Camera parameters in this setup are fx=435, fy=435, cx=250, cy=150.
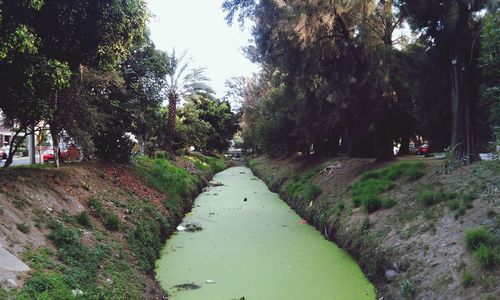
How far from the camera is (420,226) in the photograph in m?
8.38

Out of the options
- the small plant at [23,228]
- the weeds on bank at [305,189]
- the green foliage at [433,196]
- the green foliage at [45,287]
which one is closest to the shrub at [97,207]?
the small plant at [23,228]

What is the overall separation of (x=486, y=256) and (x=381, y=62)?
33.1 feet

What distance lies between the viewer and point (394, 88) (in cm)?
1641

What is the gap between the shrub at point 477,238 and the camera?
6.42 metres

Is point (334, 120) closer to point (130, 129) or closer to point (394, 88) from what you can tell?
point (394, 88)

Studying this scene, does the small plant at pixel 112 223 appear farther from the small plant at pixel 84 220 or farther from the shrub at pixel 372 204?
the shrub at pixel 372 204

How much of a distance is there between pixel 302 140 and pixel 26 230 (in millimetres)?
17435

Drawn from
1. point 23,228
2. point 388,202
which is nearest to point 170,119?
point 388,202

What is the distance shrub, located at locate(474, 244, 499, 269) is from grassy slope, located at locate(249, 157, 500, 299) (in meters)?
0.01

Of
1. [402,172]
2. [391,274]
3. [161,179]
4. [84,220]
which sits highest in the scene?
[402,172]

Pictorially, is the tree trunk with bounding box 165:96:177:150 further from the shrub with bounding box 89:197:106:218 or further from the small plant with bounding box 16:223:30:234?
the small plant with bounding box 16:223:30:234

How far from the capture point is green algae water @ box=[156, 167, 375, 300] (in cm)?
761

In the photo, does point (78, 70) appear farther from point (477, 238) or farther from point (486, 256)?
point (486, 256)

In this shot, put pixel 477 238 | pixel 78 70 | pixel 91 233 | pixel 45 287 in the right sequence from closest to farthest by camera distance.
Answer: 1. pixel 45 287
2. pixel 477 238
3. pixel 91 233
4. pixel 78 70
